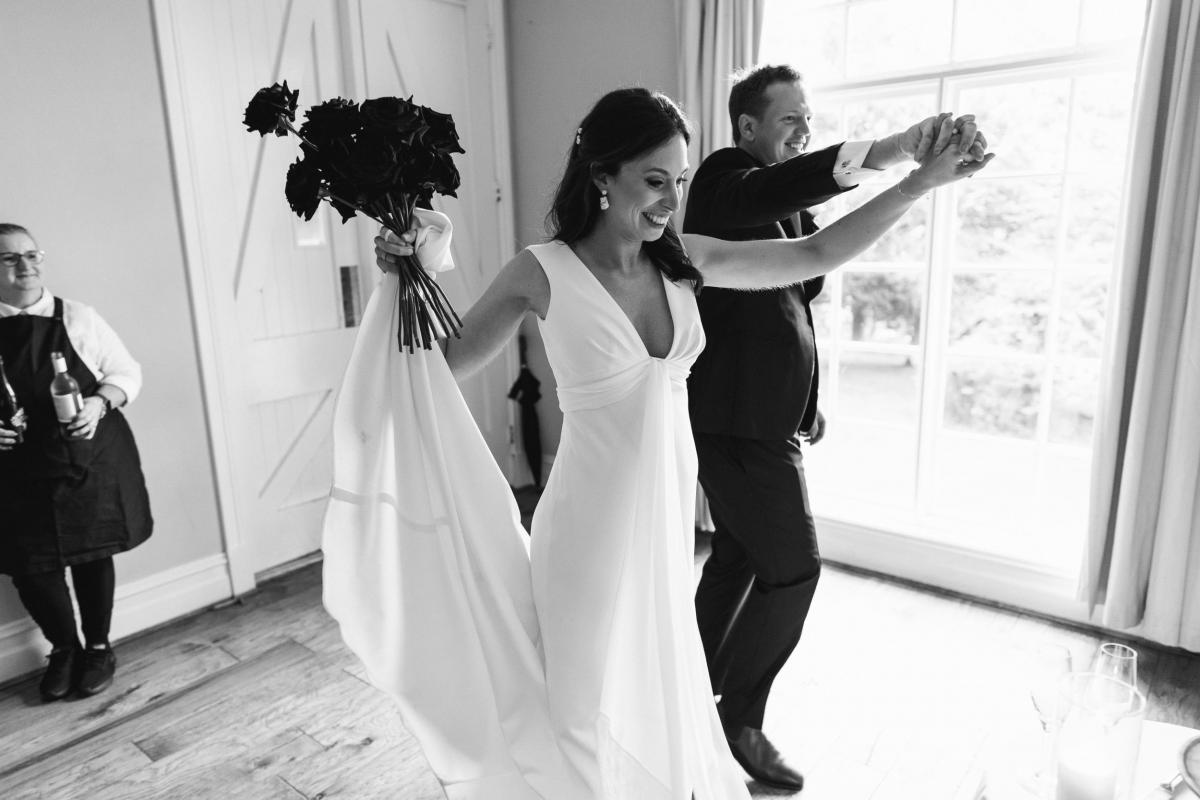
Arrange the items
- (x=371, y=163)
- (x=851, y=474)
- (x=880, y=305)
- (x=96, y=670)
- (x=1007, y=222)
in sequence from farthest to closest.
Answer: (x=851, y=474)
(x=880, y=305)
(x=1007, y=222)
(x=96, y=670)
(x=371, y=163)

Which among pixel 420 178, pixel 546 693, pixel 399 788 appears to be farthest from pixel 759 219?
pixel 399 788

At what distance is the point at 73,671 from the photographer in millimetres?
2602

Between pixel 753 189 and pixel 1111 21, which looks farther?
pixel 1111 21

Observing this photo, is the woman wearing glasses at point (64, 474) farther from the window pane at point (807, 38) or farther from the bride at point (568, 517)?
the window pane at point (807, 38)

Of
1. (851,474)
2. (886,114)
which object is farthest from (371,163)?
(851,474)

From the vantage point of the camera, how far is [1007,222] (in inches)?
118

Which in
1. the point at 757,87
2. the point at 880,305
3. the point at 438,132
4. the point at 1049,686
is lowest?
the point at 1049,686

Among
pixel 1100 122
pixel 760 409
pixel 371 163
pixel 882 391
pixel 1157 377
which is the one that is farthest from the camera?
pixel 882 391

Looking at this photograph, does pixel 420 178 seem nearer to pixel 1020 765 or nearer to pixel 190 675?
pixel 1020 765

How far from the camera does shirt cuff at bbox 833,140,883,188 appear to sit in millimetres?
1548

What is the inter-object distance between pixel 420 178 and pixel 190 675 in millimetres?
2138

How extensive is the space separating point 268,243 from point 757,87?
2.23 metres

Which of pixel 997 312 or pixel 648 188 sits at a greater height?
pixel 648 188

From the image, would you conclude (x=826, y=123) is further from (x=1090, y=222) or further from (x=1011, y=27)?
(x=1090, y=222)
